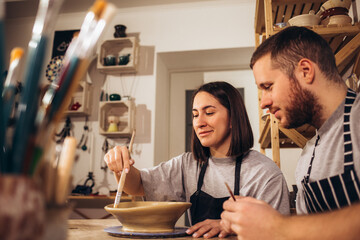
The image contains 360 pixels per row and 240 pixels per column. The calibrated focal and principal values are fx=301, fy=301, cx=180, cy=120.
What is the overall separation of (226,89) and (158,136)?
163cm

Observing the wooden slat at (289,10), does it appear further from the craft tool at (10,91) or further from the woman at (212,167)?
the craft tool at (10,91)

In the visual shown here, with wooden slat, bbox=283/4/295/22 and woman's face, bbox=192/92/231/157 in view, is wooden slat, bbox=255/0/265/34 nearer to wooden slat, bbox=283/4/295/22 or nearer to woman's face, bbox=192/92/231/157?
wooden slat, bbox=283/4/295/22

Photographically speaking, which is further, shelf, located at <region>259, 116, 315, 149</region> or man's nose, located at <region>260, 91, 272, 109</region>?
shelf, located at <region>259, 116, 315, 149</region>

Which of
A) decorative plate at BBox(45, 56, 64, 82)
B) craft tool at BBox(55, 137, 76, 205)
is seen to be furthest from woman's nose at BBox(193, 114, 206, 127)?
decorative plate at BBox(45, 56, 64, 82)

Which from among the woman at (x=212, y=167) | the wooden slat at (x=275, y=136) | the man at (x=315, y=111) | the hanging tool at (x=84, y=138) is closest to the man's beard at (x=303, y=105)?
the man at (x=315, y=111)

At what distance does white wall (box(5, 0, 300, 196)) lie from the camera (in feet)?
9.63

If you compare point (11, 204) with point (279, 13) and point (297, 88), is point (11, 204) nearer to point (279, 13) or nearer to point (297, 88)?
point (297, 88)

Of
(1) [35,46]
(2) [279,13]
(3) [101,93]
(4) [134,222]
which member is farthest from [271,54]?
(3) [101,93]

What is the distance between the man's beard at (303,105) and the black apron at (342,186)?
0.10m

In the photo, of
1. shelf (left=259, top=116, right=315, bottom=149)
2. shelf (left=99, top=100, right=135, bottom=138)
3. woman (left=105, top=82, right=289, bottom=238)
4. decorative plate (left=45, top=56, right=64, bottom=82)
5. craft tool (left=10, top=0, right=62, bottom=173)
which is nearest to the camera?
craft tool (left=10, top=0, right=62, bottom=173)

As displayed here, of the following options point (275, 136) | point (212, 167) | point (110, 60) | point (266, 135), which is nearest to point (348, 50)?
point (275, 136)

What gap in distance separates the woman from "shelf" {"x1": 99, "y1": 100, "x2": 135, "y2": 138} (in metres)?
1.45

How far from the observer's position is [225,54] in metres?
3.07

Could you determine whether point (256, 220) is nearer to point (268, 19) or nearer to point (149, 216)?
point (149, 216)
